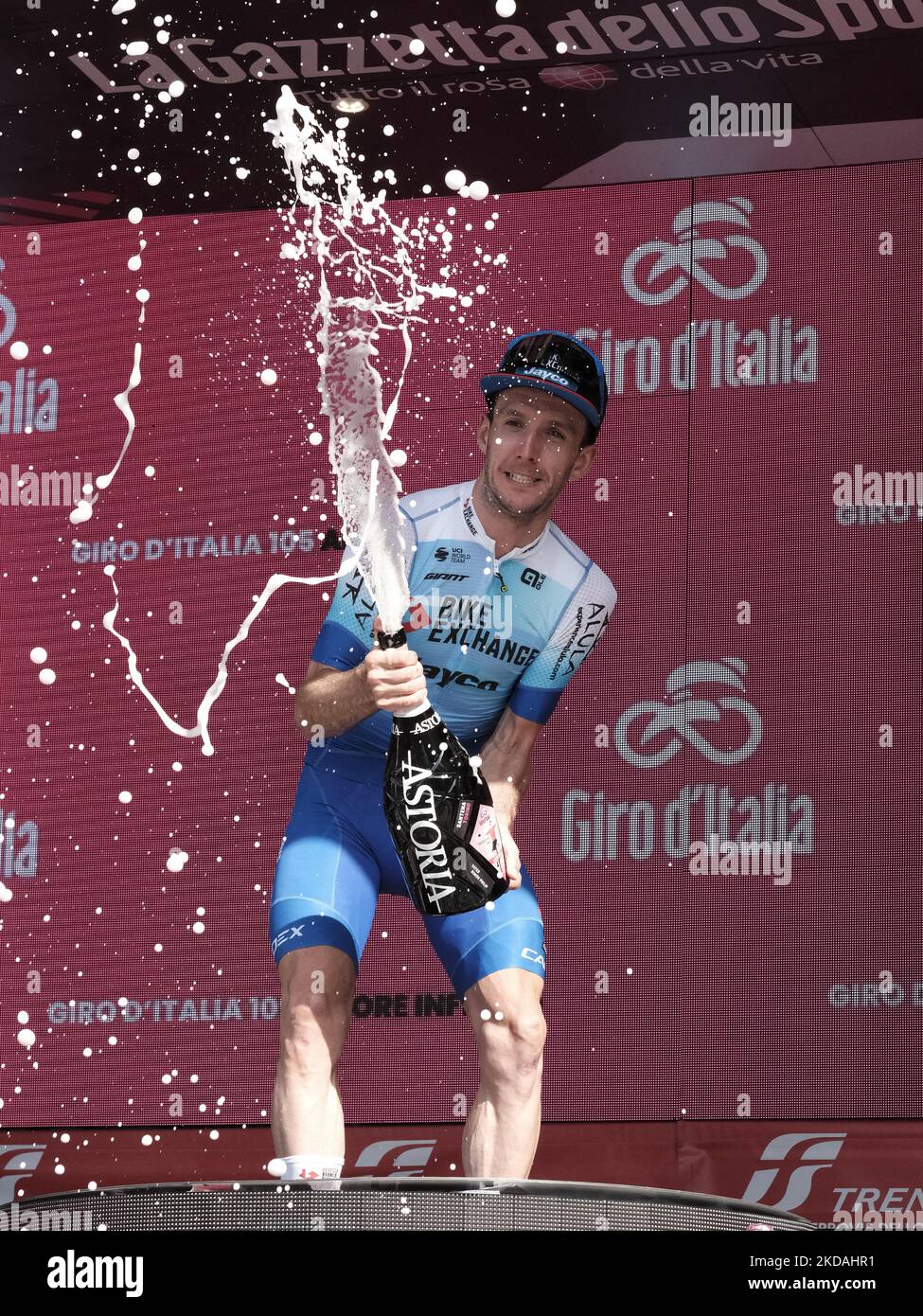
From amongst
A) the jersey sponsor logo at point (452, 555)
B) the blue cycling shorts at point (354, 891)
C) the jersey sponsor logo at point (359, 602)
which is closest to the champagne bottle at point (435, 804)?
the blue cycling shorts at point (354, 891)

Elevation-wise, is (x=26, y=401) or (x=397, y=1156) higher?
(x=26, y=401)

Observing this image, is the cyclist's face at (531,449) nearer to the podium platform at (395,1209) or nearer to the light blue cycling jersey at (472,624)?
the light blue cycling jersey at (472,624)

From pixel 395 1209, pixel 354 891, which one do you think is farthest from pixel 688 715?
pixel 395 1209

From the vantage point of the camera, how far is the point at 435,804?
2617mm

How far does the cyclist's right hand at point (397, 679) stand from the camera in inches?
102
